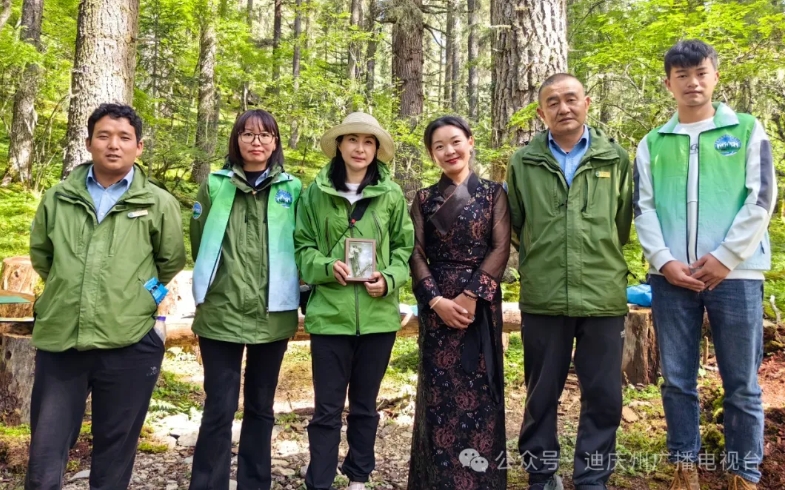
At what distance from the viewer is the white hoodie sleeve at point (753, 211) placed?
2.92 m

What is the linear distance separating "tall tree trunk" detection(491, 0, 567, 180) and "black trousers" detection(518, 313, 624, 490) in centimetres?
328

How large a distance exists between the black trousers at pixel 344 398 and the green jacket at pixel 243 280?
314mm

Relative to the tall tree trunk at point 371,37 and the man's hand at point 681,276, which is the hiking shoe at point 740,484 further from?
the tall tree trunk at point 371,37

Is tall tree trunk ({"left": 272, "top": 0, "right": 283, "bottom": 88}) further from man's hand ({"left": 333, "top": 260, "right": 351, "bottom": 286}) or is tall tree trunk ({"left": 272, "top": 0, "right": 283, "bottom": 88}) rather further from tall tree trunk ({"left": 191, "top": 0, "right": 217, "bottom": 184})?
man's hand ({"left": 333, "top": 260, "right": 351, "bottom": 286})

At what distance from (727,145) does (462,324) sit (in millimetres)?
1779

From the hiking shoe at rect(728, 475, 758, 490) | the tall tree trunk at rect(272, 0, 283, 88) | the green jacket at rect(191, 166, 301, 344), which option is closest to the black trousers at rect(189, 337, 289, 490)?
the green jacket at rect(191, 166, 301, 344)

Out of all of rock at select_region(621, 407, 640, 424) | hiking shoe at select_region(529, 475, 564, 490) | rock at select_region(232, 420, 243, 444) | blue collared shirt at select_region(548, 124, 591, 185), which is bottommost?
rock at select_region(232, 420, 243, 444)

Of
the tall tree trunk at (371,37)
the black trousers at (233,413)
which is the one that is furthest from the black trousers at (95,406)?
the tall tree trunk at (371,37)

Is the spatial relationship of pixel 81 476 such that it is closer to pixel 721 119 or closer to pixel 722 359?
pixel 722 359

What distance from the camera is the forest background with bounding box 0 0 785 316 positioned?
595 centimetres

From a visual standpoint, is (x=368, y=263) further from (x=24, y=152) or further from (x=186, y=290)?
(x=24, y=152)

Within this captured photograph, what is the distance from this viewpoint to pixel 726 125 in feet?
10.1

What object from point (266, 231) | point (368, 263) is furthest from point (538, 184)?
point (266, 231)

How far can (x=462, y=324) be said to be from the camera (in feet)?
10.7
